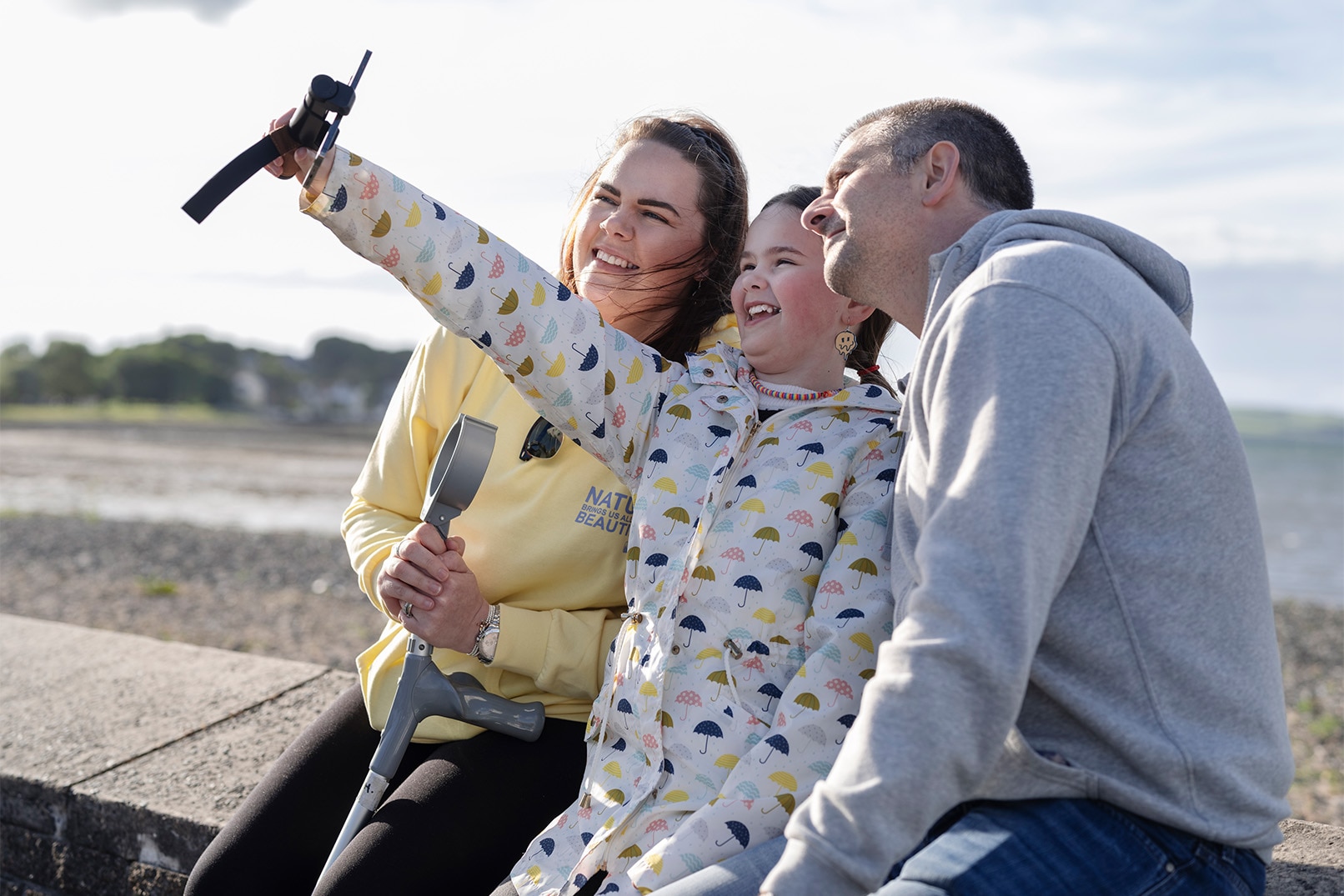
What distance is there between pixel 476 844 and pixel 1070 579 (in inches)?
53.2

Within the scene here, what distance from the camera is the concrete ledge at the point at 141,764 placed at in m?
2.83

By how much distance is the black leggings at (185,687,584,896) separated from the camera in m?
2.17

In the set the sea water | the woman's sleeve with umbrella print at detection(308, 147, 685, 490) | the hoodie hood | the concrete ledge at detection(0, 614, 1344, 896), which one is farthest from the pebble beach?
the concrete ledge at detection(0, 614, 1344, 896)

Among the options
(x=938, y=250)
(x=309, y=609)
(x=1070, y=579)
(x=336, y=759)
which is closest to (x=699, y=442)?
(x=938, y=250)

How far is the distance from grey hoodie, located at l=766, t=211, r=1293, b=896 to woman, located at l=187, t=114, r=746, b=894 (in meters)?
1.01

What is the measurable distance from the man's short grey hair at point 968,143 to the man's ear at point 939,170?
0.02m

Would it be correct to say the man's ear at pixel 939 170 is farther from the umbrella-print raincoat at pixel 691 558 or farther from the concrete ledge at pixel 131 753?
the concrete ledge at pixel 131 753

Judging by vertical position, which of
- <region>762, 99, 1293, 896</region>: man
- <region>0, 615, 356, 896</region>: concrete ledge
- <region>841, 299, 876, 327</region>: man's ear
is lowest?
<region>0, 615, 356, 896</region>: concrete ledge

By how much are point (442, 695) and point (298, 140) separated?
1.15 meters

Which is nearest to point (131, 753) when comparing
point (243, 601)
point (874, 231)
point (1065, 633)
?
point (874, 231)

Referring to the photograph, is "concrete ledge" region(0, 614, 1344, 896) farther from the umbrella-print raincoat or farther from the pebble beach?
the pebble beach

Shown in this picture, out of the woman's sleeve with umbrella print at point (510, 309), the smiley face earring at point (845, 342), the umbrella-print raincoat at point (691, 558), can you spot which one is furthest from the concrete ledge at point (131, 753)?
the smiley face earring at point (845, 342)

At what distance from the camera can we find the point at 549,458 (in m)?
2.53

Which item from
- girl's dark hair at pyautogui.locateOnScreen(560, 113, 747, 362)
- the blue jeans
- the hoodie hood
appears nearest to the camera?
the blue jeans
